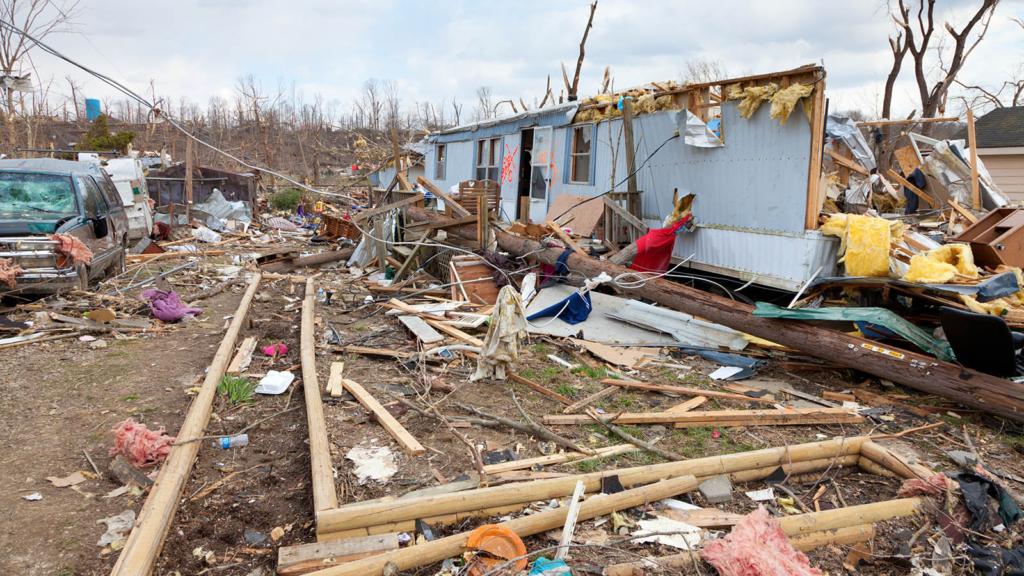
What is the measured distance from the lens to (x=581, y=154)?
12305mm

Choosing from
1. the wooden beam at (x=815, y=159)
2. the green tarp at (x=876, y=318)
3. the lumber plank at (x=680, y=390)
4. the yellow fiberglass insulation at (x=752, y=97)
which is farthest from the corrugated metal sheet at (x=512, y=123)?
the lumber plank at (x=680, y=390)

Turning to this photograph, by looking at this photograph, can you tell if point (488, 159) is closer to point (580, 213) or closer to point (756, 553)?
point (580, 213)

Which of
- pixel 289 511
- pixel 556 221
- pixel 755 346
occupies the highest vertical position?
pixel 556 221

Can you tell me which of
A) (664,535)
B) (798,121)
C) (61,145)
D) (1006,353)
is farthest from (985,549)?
(61,145)

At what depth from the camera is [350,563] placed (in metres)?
2.82

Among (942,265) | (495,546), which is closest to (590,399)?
(495,546)

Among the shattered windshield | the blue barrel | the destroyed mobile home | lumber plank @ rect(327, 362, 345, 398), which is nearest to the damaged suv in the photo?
the shattered windshield

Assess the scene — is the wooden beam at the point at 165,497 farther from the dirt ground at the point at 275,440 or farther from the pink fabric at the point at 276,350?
the pink fabric at the point at 276,350

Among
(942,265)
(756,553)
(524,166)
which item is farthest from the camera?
(524,166)

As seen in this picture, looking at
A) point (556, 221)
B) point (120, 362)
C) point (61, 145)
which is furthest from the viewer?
point (61, 145)

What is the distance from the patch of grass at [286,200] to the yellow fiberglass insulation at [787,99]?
1928 cm

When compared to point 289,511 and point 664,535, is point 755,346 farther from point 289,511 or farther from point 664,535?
point 289,511

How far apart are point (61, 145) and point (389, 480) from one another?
34.5 m

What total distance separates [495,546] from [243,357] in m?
4.65
